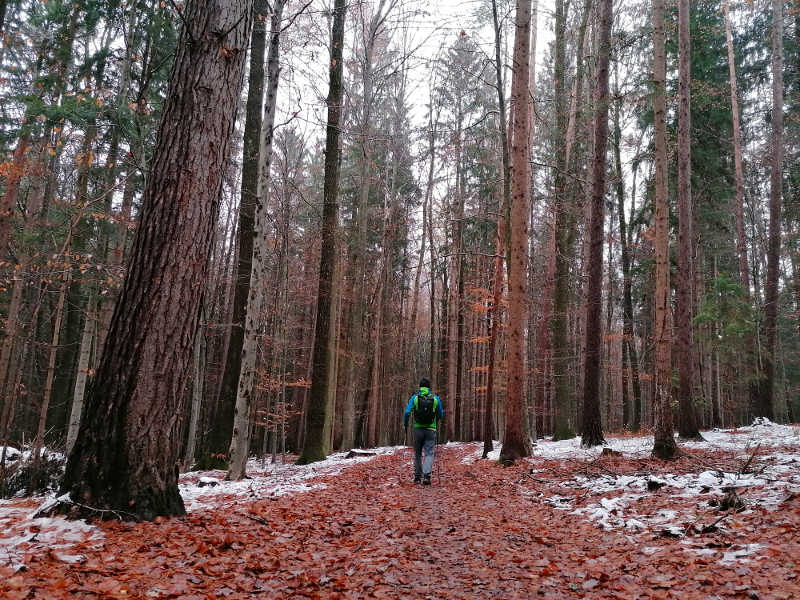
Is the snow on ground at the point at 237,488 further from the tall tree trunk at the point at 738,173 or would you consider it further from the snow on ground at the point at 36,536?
the tall tree trunk at the point at 738,173

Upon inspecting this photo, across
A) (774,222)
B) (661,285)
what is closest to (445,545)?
(661,285)

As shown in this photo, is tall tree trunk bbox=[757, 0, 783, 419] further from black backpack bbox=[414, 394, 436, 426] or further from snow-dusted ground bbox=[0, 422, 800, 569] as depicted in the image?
black backpack bbox=[414, 394, 436, 426]

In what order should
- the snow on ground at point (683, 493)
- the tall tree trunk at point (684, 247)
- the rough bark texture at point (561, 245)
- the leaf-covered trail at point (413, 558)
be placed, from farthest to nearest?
the rough bark texture at point (561, 245), the tall tree trunk at point (684, 247), the snow on ground at point (683, 493), the leaf-covered trail at point (413, 558)

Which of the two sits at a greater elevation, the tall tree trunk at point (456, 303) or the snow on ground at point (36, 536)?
the tall tree trunk at point (456, 303)

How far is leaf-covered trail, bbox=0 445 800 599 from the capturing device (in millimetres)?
2881

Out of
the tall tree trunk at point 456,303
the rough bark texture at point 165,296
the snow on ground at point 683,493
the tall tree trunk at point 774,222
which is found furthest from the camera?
the tall tree trunk at point 456,303

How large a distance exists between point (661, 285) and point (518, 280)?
10.3 feet

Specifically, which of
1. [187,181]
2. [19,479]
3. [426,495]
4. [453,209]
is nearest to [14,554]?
[187,181]

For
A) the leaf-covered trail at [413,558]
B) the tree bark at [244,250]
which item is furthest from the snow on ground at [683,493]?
the tree bark at [244,250]

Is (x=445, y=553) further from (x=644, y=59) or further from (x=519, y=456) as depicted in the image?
(x=644, y=59)

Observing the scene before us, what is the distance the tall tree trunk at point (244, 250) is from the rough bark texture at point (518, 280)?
6.18 meters

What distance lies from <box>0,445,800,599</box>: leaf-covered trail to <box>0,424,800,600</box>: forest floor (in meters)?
0.01

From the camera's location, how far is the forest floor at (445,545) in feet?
9.66

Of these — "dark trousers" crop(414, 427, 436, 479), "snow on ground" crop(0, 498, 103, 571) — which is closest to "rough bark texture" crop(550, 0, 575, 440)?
"dark trousers" crop(414, 427, 436, 479)
